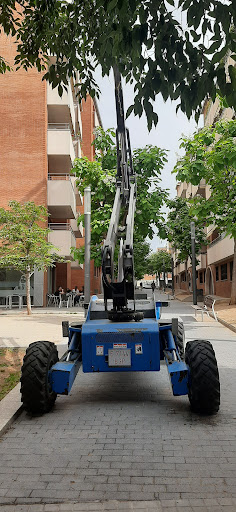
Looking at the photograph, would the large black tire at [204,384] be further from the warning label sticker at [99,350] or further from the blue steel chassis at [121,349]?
the warning label sticker at [99,350]

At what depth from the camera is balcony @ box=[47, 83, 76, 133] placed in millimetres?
30219

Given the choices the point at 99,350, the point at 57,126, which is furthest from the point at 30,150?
the point at 99,350

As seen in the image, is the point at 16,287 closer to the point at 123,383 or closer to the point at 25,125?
the point at 25,125

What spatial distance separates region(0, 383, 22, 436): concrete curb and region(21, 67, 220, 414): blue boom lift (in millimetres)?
194

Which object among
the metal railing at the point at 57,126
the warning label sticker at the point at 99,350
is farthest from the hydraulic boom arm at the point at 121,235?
the metal railing at the point at 57,126

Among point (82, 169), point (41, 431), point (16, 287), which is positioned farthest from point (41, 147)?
point (41, 431)

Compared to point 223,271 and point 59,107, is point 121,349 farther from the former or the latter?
point 223,271

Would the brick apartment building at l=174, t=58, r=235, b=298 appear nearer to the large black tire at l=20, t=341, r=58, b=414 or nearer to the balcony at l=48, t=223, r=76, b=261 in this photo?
the balcony at l=48, t=223, r=76, b=261

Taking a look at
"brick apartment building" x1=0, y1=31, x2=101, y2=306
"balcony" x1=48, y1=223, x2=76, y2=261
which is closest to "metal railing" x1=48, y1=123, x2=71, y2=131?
"brick apartment building" x1=0, y1=31, x2=101, y2=306

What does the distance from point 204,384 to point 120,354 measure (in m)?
1.10

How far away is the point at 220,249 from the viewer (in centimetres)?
3588

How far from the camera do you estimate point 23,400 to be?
18.5ft

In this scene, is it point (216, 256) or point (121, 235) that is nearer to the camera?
point (121, 235)

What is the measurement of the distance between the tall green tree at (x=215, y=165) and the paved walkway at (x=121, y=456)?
27.9 ft
